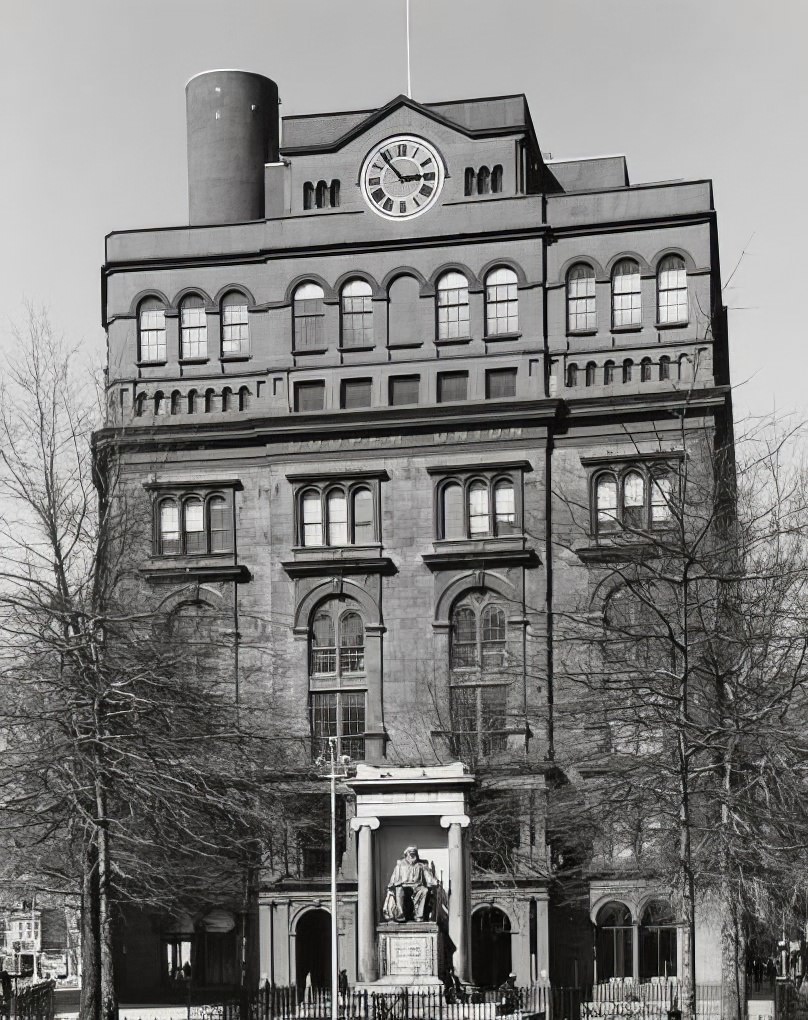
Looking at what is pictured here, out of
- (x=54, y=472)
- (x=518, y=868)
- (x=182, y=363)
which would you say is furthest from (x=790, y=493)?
(x=182, y=363)

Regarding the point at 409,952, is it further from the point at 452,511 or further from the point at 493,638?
the point at 452,511

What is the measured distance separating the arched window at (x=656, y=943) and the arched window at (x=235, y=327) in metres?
28.1

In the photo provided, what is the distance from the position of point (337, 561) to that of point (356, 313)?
10.6 meters

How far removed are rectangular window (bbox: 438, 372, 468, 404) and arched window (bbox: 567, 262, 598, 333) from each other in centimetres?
469

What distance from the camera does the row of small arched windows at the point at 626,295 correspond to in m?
76.2

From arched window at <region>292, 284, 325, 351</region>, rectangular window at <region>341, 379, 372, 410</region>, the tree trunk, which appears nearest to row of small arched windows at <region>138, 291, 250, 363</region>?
arched window at <region>292, 284, 325, 351</region>

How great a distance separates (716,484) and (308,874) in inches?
1221

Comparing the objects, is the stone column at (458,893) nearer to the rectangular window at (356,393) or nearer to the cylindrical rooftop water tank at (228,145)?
the rectangular window at (356,393)

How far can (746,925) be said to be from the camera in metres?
55.2

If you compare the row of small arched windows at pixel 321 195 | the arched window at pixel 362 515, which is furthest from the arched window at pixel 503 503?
the row of small arched windows at pixel 321 195

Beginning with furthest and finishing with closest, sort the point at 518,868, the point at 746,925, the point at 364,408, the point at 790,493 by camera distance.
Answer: the point at 364,408
the point at 518,868
the point at 746,925
the point at 790,493

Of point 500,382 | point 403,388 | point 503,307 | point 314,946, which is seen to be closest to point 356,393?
point 403,388

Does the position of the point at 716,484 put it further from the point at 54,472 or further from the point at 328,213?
the point at 328,213

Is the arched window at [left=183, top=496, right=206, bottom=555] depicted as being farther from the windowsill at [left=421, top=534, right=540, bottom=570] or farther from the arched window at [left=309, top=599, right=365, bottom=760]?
the windowsill at [left=421, top=534, right=540, bottom=570]
